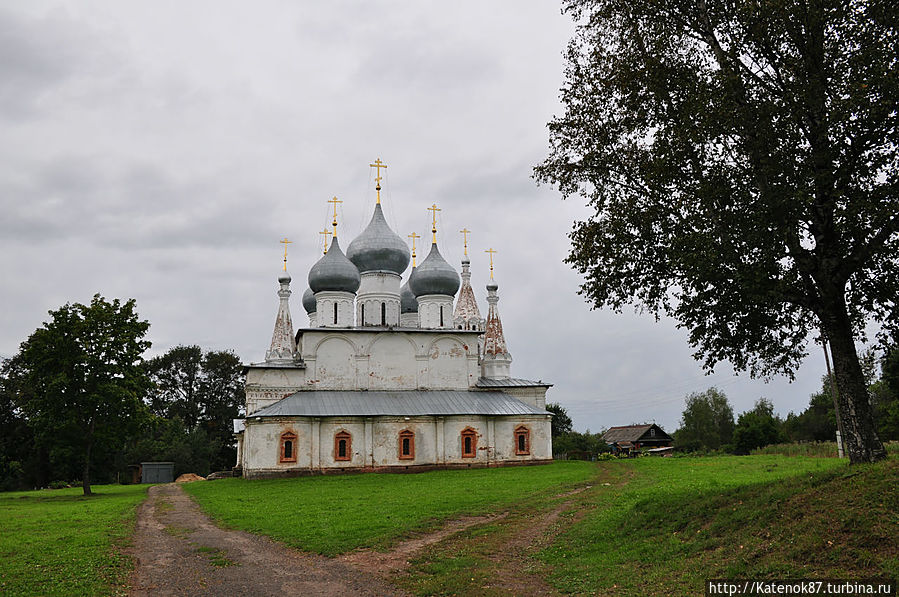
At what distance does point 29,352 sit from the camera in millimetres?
29594

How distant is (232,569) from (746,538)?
7776 mm

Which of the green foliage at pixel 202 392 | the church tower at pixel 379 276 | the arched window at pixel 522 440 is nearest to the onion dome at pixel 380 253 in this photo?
the church tower at pixel 379 276

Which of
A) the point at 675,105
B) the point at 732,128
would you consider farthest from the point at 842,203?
the point at 675,105

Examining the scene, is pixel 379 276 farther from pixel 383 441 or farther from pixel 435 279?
pixel 383 441

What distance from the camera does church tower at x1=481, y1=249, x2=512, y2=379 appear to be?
43062 millimetres

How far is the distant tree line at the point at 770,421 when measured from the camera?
39219 millimetres

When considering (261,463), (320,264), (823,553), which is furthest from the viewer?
(320,264)

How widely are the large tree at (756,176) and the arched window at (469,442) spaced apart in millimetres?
23199

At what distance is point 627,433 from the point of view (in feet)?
230

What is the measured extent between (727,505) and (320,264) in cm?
3179

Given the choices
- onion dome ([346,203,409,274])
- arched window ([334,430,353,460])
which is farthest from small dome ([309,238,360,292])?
arched window ([334,430,353,460])

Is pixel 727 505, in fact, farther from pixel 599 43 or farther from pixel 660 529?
pixel 599 43

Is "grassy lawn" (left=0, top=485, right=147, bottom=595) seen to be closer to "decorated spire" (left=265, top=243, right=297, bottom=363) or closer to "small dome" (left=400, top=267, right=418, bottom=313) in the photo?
"decorated spire" (left=265, top=243, right=297, bottom=363)

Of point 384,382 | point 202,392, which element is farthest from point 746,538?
point 202,392
